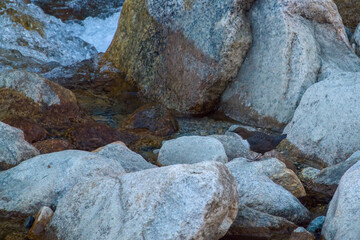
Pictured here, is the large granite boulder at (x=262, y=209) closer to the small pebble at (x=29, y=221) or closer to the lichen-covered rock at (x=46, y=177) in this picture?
the lichen-covered rock at (x=46, y=177)

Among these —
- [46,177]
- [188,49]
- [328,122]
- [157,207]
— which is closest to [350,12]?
[188,49]

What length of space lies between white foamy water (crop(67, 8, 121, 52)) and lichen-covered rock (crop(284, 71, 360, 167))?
21.9 ft

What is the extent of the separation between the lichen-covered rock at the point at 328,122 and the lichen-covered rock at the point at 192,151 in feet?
4.14

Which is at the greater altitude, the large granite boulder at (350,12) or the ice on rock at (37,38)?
the large granite boulder at (350,12)

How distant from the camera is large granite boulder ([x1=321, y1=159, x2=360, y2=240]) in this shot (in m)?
3.90

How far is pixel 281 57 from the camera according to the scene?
762 cm

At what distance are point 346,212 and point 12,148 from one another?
12.0ft

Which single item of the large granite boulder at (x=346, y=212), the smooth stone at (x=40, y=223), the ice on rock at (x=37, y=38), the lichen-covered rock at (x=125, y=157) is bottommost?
the ice on rock at (x=37, y=38)

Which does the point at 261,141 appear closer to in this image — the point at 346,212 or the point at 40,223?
the point at 346,212

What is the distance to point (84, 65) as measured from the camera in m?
10.9

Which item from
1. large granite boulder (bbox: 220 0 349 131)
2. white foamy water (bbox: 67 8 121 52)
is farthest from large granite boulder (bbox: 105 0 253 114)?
white foamy water (bbox: 67 8 121 52)

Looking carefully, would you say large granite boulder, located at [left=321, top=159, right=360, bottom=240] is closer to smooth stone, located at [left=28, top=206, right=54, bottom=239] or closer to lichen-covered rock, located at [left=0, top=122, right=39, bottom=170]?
smooth stone, located at [left=28, top=206, right=54, bottom=239]

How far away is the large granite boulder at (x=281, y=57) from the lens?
7551 mm

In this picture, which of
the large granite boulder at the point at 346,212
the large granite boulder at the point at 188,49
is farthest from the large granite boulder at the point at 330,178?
the large granite boulder at the point at 188,49
